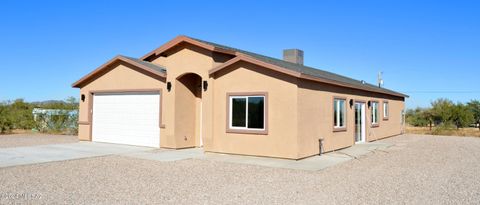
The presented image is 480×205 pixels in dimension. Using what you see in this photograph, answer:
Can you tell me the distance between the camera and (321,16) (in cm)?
1697

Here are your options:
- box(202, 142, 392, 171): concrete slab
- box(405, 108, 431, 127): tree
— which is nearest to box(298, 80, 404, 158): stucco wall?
box(202, 142, 392, 171): concrete slab

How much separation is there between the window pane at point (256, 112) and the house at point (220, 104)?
32 millimetres

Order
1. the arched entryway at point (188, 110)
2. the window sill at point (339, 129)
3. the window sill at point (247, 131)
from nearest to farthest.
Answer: the window sill at point (247, 131)
the window sill at point (339, 129)
the arched entryway at point (188, 110)

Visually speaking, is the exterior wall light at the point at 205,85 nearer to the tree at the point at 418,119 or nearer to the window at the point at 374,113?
the window at the point at 374,113

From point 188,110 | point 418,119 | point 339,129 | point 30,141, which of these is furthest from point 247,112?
point 418,119

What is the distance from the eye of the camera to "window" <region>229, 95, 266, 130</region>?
12133 millimetres

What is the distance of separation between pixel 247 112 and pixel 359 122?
7.16 m

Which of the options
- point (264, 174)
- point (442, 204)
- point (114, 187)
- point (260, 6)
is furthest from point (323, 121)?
point (114, 187)

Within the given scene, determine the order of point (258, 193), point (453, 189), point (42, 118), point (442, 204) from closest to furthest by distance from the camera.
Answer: point (442, 204) → point (258, 193) → point (453, 189) → point (42, 118)

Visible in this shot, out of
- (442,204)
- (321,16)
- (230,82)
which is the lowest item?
(442,204)

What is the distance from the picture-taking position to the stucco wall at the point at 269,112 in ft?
37.8

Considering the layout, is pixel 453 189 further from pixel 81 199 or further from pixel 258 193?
pixel 81 199

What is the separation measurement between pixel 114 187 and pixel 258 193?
111 inches

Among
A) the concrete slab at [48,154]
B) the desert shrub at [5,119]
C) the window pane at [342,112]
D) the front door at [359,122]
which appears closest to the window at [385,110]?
the front door at [359,122]
